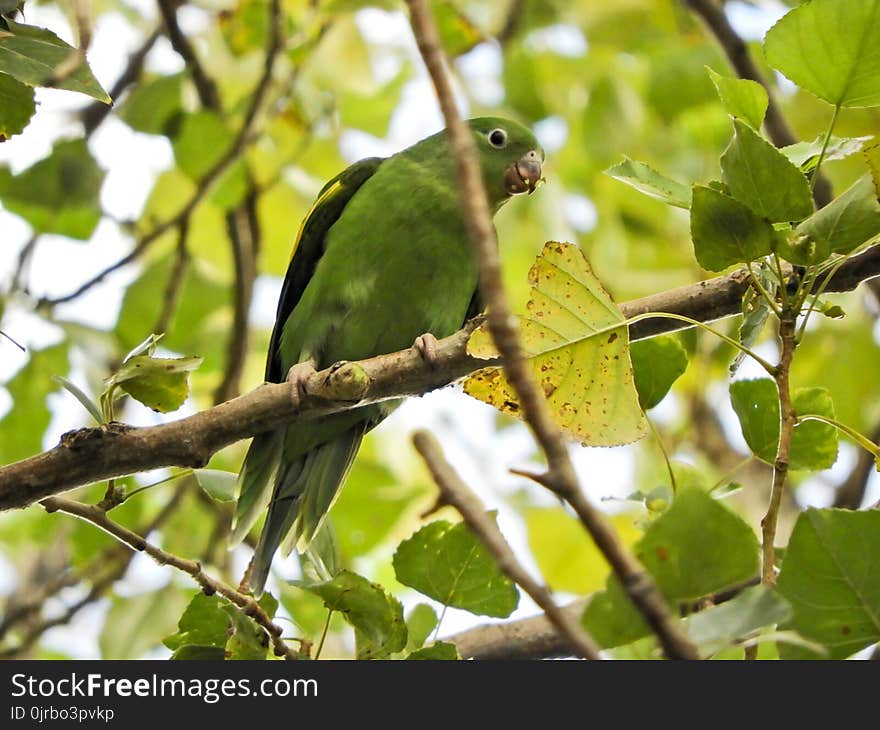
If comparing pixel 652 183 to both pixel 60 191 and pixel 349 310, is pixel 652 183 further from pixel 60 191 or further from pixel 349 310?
pixel 60 191

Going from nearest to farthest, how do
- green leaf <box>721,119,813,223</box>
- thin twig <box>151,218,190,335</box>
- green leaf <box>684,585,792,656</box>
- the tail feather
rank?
green leaf <box>684,585,792,656</box>, green leaf <box>721,119,813,223</box>, the tail feather, thin twig <box>151,218,190,335</box>

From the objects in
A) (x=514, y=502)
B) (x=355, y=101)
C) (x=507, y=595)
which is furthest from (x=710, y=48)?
(x=507, y=595)

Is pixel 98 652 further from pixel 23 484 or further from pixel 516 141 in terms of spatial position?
pixel 516 141

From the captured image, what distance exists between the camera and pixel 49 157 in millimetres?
3414

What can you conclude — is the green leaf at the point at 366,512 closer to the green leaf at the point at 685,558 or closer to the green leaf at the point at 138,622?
the green leaf at the point at 138,622

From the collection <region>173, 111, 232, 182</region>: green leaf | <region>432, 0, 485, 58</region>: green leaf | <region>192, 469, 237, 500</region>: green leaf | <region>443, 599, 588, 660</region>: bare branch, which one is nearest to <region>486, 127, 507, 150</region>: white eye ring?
<region>432, 0, 485, 58</region>: green leaf

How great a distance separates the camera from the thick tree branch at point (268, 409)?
2133 mm

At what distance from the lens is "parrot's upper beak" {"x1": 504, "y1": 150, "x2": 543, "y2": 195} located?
12.6 feet

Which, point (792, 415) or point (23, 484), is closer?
point (792, 415)

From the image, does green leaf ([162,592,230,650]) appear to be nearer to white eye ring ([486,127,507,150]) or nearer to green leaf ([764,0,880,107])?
green leaf ([764,0,880,107])

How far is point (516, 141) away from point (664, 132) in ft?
5.12

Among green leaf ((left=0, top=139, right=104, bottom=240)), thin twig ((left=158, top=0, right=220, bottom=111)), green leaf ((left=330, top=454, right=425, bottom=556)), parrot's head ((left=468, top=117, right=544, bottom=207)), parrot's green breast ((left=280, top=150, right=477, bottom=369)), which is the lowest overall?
green leaf ((left=330, top=454, right=425, bottom=556))

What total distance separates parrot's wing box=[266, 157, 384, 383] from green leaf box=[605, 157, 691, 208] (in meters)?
1.89

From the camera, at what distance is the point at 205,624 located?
2.04 metres
